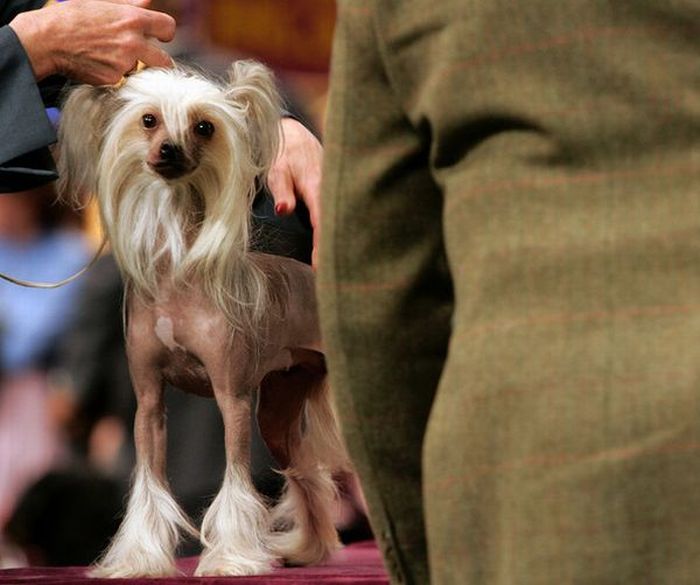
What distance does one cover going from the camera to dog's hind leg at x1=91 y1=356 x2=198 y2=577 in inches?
48.3

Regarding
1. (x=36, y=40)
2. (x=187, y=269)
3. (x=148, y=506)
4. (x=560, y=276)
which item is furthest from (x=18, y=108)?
A: (x=560, y=276)

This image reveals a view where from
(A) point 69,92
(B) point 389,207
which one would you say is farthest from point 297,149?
(B) point 389,207

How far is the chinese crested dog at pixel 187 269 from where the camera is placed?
1229 millimetres

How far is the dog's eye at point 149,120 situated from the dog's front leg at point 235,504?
0.76 ft

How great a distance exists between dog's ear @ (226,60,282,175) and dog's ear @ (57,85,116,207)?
0.12m

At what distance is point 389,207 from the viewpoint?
2.28 feet

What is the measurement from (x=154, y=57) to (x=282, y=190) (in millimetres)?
180

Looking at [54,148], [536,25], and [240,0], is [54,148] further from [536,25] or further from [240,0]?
[240,0]

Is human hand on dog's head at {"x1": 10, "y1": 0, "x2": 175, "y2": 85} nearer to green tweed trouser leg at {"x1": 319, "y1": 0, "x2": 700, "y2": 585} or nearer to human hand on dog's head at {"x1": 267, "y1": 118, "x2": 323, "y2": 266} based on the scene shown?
human hand on dog's head at {"x1": 267, "y1": 118, "x2": 323, "y2": 266}

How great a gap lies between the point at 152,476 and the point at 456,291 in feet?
2.18

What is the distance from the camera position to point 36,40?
3.96 ft

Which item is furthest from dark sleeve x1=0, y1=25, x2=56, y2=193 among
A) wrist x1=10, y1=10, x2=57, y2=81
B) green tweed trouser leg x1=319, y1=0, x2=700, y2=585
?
green tweed trouser leg x1=319, y1=0, x2=700, y2=585

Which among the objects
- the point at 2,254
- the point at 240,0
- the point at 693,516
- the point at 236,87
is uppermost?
the point at 693,516

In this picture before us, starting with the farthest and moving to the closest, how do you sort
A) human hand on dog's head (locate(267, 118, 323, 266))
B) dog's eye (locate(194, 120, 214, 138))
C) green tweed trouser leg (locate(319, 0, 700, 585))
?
human hand on dog's head (locate(267, 118, 323, 266))
dog's eye (locate(194, 120, 214, 138))
green tweed trouser leg (locate(319, 0, 700, 585))
